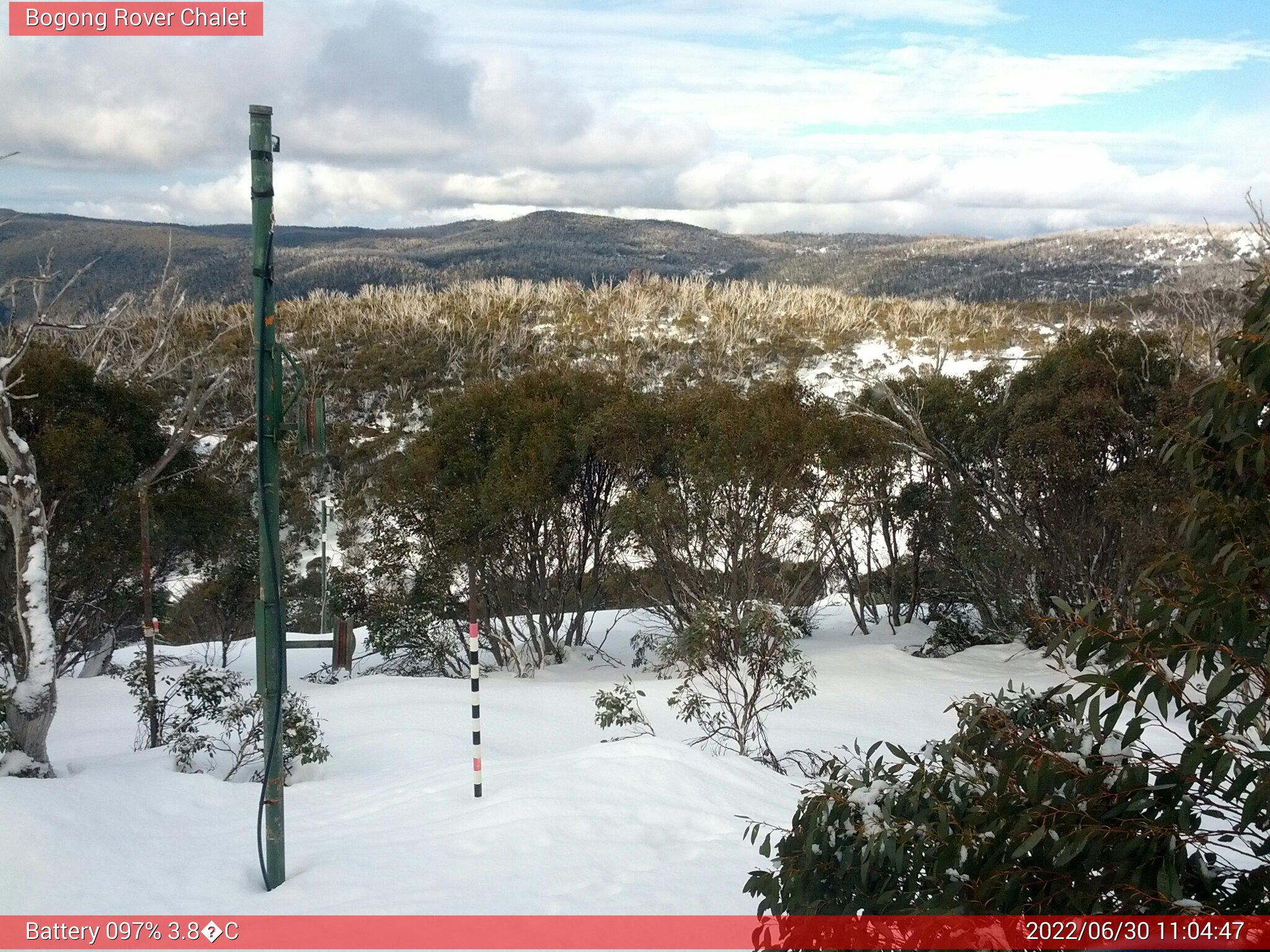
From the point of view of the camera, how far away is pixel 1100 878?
2.31 meters

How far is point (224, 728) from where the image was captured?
378 inches

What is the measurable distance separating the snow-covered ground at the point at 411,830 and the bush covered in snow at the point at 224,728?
0.71ft

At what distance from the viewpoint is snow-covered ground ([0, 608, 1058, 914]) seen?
479 cm

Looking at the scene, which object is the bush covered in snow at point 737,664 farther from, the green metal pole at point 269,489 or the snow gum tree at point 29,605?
the snow gum tree at point 29,605

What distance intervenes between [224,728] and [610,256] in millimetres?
95154

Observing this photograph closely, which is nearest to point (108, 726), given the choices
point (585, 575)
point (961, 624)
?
point (585, 575)

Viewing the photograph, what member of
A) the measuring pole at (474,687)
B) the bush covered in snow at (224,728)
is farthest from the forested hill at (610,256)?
the measuring pole at (474,687)

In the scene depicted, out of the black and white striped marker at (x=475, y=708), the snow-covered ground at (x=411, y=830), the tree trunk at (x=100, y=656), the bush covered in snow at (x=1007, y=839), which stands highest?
the bush covered in snow at (x=1007, y=839)

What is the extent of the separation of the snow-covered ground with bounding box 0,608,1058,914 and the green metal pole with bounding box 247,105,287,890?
0.46 m

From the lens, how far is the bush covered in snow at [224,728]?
8.05 meters

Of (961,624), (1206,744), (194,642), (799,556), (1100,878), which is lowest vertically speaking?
(194,642)

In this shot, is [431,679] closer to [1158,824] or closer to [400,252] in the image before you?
[1158,824]

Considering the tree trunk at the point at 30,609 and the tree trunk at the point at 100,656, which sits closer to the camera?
the tree trunk at the point at 30,609

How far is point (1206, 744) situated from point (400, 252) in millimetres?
111422
